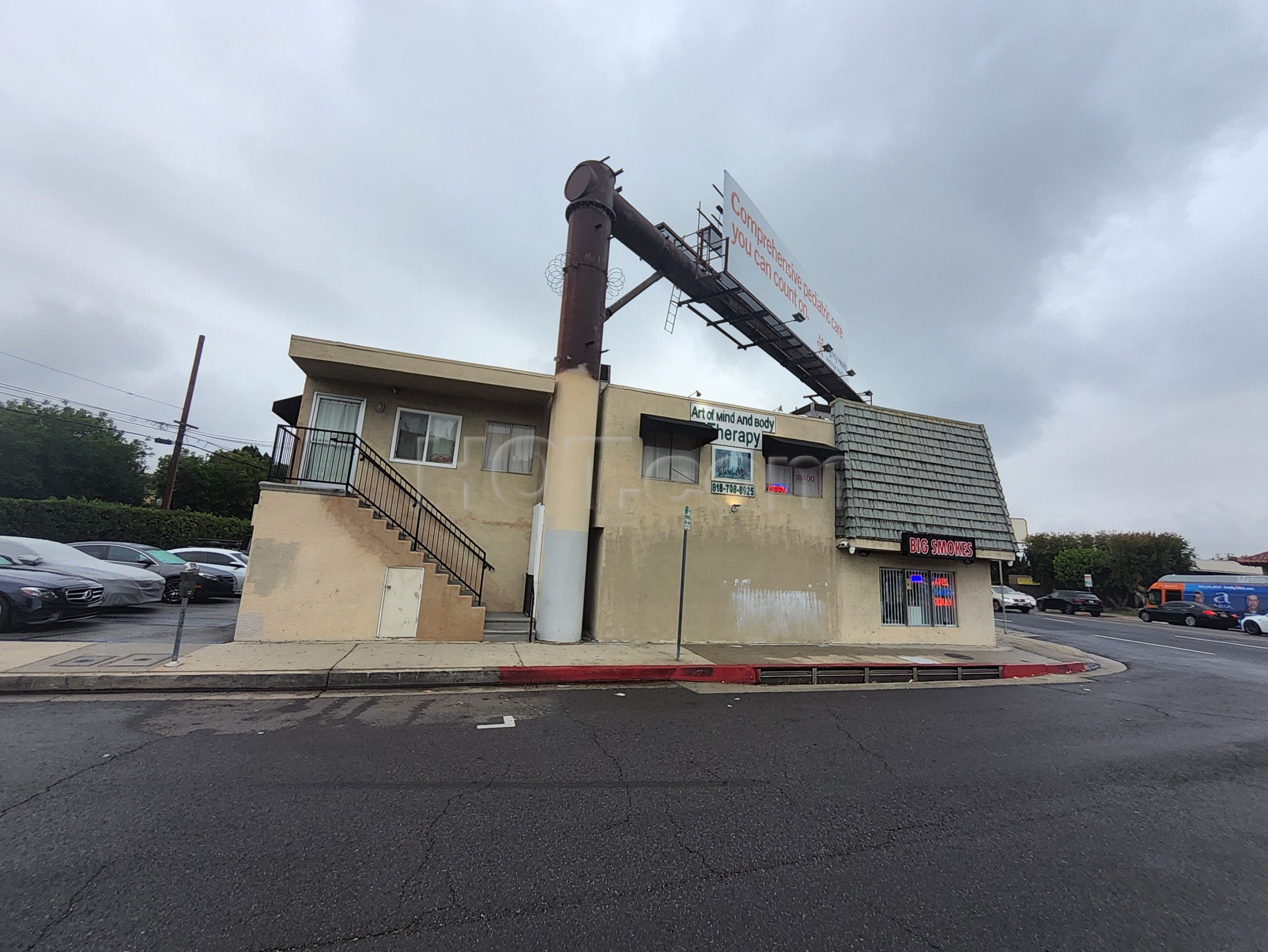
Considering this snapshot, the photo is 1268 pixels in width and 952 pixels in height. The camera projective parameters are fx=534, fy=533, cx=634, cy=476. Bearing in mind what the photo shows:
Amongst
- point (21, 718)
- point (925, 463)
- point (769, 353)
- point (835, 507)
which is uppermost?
point (769, 353)

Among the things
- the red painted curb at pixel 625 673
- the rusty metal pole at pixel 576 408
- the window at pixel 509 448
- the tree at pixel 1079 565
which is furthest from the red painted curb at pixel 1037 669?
the tree at pixel 1079 565

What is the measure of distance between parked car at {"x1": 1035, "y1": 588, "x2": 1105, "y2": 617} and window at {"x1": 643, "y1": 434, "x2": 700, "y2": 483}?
35.1m

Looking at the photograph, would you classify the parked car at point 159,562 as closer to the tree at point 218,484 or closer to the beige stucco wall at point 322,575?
the beige stucco wall at point 322,575

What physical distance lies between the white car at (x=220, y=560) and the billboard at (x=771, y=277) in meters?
17.5

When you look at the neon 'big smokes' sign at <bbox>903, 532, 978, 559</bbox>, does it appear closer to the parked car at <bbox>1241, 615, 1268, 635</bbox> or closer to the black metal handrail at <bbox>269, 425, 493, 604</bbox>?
the black metal handrail at <bbox>269, 425, 493, 604</bbox>

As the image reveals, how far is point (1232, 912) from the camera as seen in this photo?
10.2 feet

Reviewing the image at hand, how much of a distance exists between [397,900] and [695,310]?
1552 cm

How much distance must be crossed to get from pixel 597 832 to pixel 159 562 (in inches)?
650

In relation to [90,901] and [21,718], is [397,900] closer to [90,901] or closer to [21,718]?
[90,901]

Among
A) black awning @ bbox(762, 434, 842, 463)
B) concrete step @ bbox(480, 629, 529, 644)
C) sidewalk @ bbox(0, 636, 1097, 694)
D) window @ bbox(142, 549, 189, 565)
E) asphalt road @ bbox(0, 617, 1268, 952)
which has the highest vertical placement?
black awning @ bbox(762, 434, 842, 463)

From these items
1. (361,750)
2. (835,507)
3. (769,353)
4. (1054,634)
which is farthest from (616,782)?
(1054,634)

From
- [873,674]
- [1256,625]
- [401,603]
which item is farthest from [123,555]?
[1256,625]

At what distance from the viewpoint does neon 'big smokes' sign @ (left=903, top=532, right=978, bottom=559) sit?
511 inches

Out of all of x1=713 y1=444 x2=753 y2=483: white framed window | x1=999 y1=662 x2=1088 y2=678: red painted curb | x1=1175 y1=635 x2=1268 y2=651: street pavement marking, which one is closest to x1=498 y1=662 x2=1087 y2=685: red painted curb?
x1=999 y1=662 x2=1088 y2=678: red painted curb
